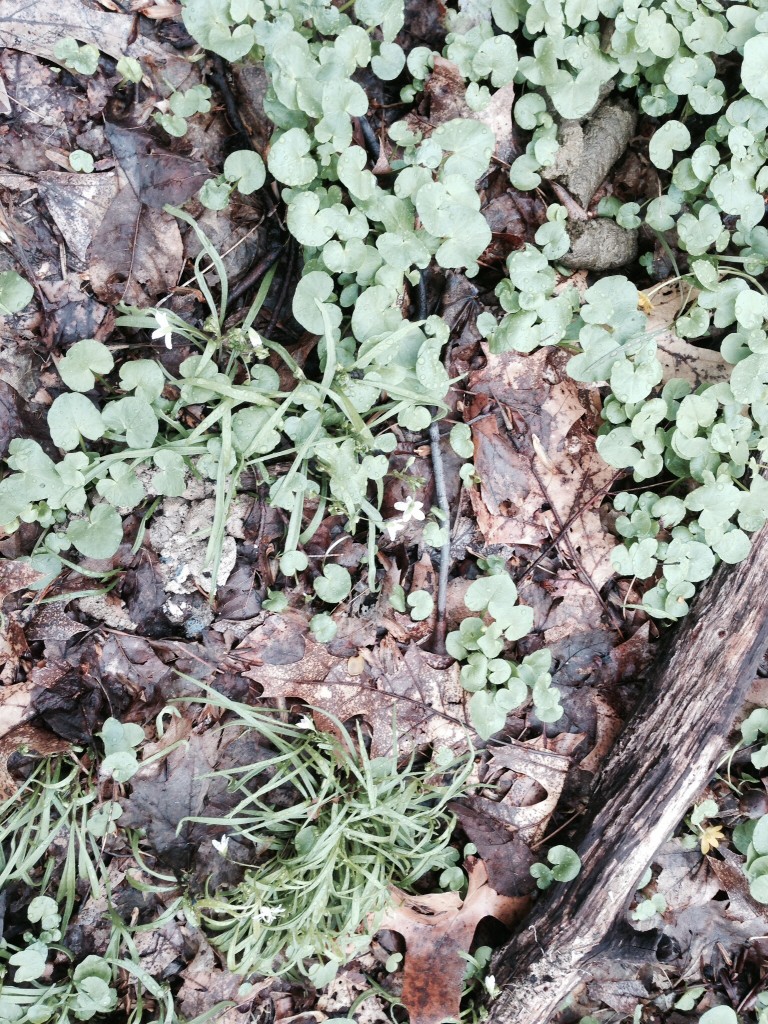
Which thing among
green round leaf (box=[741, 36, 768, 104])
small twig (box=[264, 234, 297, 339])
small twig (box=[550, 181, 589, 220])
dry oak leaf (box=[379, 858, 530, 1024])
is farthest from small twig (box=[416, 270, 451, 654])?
green round leaf (box=[741, 36, 768, 104])

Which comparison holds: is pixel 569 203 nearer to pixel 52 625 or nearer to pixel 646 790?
Result: pixel 646 790

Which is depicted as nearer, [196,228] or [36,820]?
[196,228]

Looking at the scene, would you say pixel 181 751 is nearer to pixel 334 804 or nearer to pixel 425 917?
pixel 334 804

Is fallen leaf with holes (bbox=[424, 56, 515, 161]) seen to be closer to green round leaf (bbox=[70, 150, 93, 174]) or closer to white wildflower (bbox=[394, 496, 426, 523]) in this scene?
green round leaf (bbox=[70, 150, 93, 174])

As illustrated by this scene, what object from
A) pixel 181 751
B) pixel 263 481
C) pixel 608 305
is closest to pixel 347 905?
pixel 181 751

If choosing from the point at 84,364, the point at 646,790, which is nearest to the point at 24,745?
the point at 84,364

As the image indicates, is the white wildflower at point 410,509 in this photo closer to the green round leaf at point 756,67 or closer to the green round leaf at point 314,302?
the green round leaf at point 314,302
